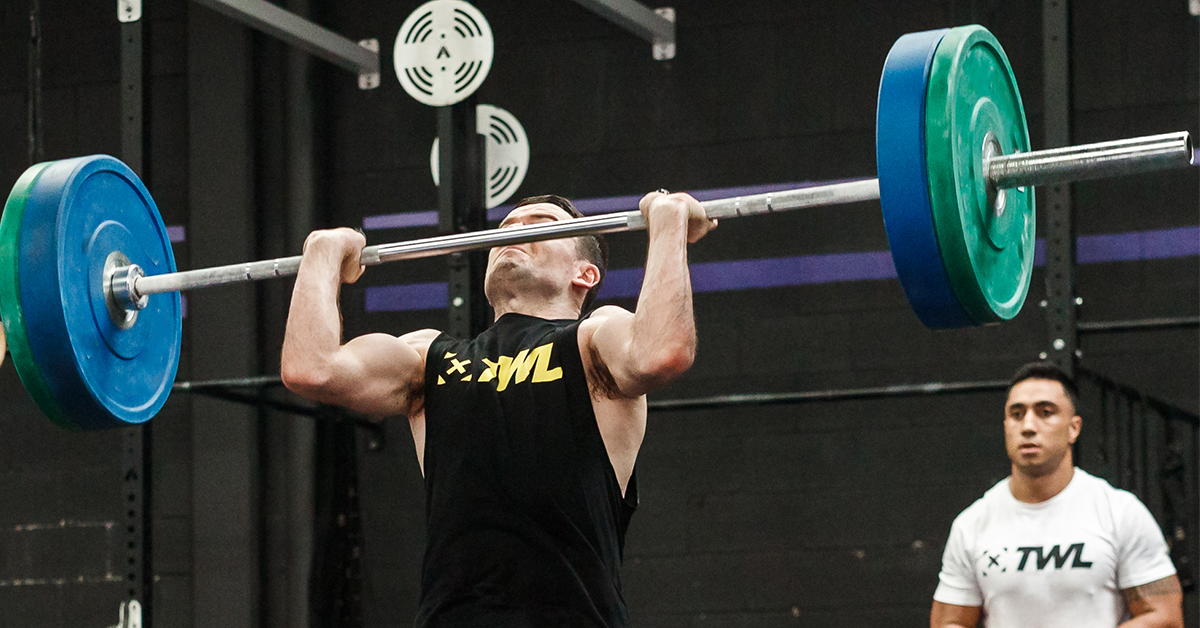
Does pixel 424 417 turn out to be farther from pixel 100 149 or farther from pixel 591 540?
pixel 100 149

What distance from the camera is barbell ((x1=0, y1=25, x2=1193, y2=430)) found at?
2291mm

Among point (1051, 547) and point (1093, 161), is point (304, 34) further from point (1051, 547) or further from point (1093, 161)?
point (1093, 161)

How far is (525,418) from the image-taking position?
249cm

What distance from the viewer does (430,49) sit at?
4266 millimetres

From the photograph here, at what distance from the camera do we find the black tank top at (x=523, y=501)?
2.38 m

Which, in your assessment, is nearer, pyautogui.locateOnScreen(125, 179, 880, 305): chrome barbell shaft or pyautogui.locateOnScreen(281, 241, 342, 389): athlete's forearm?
pyautogui.locateOnScreen(125, 179, 880, 305): chrome barbell shaft

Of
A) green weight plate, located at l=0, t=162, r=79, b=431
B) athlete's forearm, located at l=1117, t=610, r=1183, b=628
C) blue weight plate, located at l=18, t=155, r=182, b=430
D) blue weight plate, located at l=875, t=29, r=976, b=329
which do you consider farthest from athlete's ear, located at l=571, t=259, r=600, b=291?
athlete's forearm, located at l=1117, t=610, r=1183, b=628

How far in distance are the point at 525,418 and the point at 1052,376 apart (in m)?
1.83

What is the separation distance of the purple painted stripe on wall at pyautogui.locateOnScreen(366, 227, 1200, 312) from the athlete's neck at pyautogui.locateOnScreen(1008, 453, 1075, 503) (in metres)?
1.44

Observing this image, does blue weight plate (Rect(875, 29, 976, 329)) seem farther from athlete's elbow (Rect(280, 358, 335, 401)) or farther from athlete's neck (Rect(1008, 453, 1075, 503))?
athlete's neck (Rect(1008, 453, 1075, 503))

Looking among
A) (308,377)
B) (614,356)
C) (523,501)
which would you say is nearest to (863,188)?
(614,356)

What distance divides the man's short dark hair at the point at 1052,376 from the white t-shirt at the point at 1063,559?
211 mm

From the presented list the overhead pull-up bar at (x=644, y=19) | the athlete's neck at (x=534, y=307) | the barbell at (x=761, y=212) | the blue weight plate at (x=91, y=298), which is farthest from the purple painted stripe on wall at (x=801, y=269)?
the athlete's neck at (x=534, y=307)

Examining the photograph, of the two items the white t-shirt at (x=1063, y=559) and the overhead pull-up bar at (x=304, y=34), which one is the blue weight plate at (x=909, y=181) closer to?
the white t-shirt at (x=1063, y=559)
